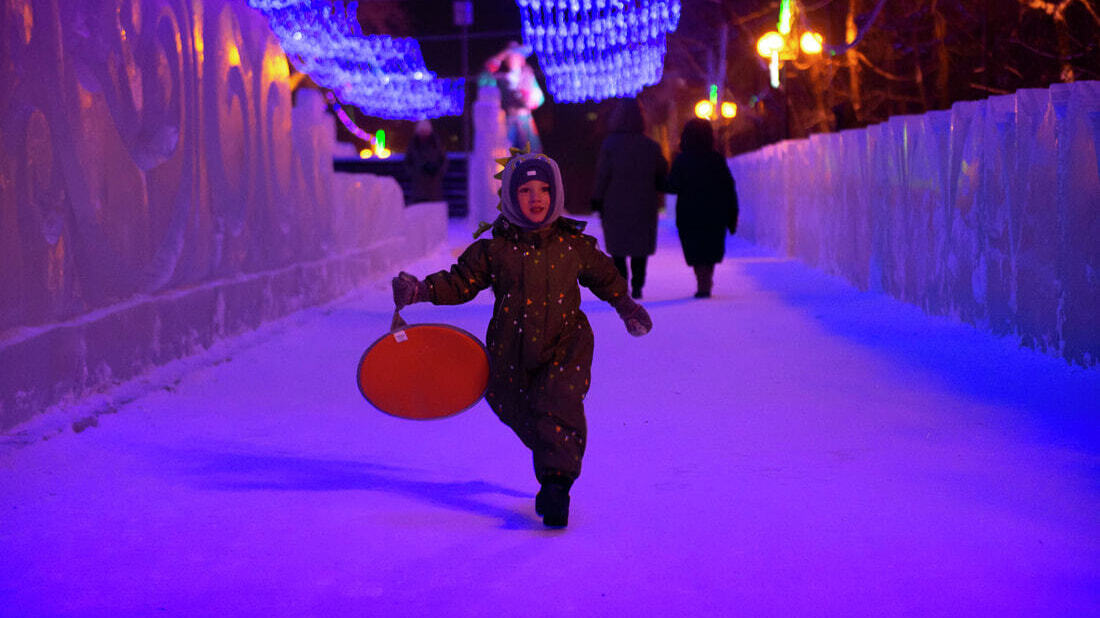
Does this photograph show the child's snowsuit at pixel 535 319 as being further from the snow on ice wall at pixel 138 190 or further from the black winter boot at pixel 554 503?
the snow on ice wall at pixel 138 190

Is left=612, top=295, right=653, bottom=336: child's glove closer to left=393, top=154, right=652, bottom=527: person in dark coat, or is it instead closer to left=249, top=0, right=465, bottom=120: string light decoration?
left=393, top=154, right=652, bottom=527: person in dark coat

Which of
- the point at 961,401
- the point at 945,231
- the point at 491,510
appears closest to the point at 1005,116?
the point at 945,231

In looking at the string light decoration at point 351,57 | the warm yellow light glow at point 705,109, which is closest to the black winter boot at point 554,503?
the string light decoration at point 351,57

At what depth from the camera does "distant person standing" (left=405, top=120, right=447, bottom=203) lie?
23844 millimetres

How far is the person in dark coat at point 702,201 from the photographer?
40.7 ft

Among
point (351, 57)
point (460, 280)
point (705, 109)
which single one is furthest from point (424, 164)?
point (460, 280)


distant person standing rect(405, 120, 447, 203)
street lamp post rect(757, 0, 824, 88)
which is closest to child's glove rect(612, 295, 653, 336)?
street lamp post rect(757, 0, 824, 88)

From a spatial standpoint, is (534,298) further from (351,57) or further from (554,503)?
(351,57)

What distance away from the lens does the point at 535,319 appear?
4.50m

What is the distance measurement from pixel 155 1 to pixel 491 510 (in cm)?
491

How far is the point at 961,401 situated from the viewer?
6.46 meters

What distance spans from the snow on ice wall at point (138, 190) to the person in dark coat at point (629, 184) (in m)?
2.68

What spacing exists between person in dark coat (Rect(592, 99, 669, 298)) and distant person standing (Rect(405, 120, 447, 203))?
38.9ft

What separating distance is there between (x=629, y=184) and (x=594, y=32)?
14.2 metres
